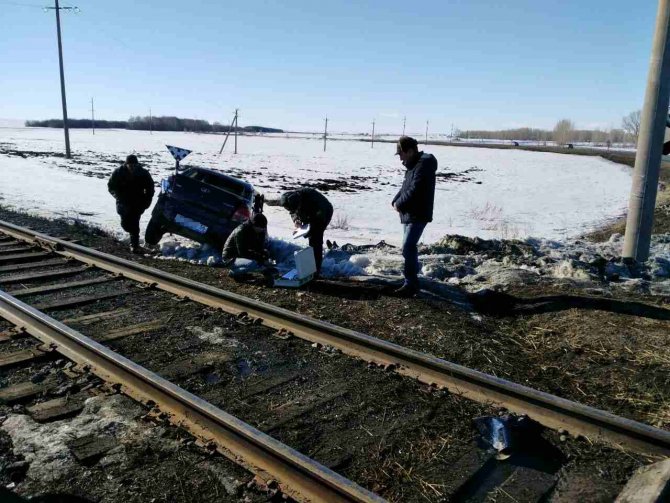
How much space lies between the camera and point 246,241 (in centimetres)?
801

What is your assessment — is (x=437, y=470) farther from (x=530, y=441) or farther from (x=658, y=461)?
(x=658, y=461)

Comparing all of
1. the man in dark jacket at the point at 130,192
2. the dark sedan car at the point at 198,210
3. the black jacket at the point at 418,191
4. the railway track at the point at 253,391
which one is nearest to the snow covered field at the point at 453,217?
the dark sedan car at the point at 198,210

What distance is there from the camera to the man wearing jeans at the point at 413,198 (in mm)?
6426

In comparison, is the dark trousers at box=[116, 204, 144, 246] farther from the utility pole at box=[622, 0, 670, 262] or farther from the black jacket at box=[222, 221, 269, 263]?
the utility pole at box=[622, 0, 670, 262]

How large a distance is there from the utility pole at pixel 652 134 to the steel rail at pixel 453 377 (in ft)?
16.7

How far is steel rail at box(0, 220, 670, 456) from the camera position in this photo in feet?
11.6

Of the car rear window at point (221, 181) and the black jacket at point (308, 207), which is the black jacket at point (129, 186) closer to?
the car rear window at point (221, 181)

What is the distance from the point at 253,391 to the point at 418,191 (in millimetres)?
3312

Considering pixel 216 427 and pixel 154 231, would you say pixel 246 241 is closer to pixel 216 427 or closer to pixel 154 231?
pixel 154 231

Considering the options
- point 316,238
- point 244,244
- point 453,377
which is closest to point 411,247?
point 316,238

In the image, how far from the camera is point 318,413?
12.7ft

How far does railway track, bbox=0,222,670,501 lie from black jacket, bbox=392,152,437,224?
1.96 m

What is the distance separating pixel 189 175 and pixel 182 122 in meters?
149

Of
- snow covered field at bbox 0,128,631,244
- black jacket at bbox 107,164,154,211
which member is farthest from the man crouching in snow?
snow covered field at bbox 0,128,631,244
